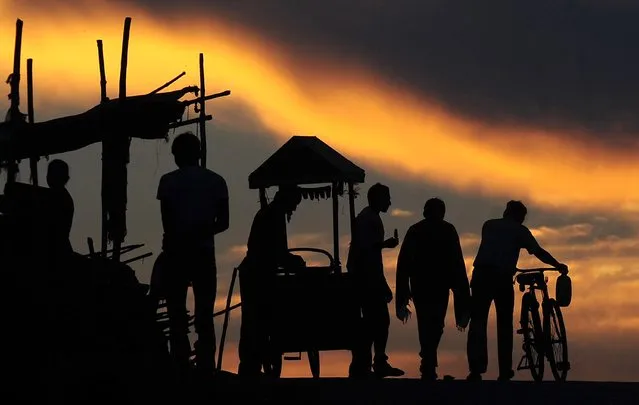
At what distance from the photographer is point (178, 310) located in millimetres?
15344

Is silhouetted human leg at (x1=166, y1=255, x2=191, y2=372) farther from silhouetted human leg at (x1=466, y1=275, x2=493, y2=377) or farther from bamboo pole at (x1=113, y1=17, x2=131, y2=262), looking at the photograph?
bamboo pole at (x1=113, y1=17, x2=131, y2=262)

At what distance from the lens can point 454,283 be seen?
19.0 m

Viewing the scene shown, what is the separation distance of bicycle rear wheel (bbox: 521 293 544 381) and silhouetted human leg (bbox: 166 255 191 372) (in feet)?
21.4

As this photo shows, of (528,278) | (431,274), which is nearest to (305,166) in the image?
(528,278)

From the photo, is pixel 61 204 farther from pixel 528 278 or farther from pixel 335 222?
pixel 335 222

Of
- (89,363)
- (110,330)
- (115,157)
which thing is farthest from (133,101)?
(89,363)

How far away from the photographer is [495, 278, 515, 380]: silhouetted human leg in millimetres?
19781

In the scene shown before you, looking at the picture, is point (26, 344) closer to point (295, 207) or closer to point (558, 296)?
point (295, 207)

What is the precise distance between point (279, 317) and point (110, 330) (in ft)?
11.7

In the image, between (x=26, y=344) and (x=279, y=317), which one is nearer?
(x=26, y=344)

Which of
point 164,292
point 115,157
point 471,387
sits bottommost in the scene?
point 471,387

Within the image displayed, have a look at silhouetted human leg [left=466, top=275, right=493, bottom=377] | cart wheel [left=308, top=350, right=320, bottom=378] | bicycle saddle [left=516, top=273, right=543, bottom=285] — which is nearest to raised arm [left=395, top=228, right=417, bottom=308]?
silhouetted human leg [left=466, top=275, right=493, bottom=377]

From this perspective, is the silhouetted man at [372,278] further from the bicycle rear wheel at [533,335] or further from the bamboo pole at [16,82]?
the bamboo pole at [16,82]

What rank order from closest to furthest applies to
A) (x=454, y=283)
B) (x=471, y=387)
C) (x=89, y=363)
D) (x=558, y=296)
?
(x=89, y=363) < (x=471, y=387) < (x=454, y=283) < (x=558, y=296)
